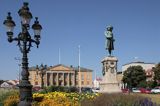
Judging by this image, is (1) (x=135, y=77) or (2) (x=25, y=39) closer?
(2) (x=25, y=39)

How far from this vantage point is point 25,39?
55.0ft

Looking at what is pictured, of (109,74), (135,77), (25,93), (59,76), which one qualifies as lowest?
(25,93)

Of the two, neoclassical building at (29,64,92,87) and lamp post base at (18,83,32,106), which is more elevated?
neoclassical building at (29,64,92,87)

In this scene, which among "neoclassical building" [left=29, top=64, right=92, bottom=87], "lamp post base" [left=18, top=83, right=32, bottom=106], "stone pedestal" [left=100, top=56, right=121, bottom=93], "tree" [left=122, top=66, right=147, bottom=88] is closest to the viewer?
"lamp post base" [left=18, top=83, right=32, bottom=106]

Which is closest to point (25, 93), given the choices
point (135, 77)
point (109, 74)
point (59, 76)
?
point (109, 74)

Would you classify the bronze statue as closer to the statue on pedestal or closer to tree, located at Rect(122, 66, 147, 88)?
the statue on pedestal

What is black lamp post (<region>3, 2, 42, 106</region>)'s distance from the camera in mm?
16062

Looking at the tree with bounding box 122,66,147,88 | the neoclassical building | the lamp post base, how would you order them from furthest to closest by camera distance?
the neoclassical building → the tree with bounding box 122,66,147,88 → the lamp post base

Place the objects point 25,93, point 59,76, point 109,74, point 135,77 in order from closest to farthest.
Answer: point 25,93, point 109,74, point 135,77, point 59,76

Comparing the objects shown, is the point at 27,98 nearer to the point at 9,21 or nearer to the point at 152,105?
the point at 9,21

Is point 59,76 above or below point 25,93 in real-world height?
above

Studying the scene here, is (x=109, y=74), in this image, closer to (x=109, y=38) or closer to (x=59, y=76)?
(x=109, y=38)

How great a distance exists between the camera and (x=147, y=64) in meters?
182

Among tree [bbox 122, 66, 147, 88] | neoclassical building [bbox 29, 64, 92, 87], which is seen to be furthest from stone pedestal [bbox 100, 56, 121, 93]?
neoclassical building [bbox 29, 64, 92, 87]
